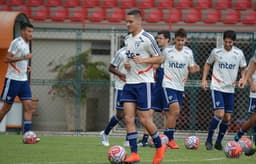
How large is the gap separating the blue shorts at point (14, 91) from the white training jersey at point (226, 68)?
353 cm

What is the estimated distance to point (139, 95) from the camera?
1001 centimetres

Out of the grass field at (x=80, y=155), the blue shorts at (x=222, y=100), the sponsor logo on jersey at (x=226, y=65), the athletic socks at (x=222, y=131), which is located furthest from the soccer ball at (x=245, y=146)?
the sponsor logo on jersey at (x=226, y=65)

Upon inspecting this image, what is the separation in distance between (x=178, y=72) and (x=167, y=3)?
772cm

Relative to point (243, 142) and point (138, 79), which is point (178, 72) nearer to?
point (243, 142)

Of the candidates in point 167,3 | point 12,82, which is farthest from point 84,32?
point 12,82

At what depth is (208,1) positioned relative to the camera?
21453 mm

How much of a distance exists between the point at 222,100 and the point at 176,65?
1.20 metres

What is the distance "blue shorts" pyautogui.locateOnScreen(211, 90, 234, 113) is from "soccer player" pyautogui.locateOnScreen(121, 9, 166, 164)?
355cm

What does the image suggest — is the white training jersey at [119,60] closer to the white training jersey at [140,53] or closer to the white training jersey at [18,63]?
the white training jersey at [18,63]

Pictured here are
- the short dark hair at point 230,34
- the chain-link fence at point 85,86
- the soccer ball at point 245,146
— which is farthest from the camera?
the chain-link fence at point 85,86

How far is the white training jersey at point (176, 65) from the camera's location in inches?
556

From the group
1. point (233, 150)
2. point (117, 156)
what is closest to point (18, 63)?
point (233, 150)

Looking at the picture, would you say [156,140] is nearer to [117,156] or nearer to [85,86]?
[117,156]

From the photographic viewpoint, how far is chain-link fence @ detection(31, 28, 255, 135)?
1942 cm
